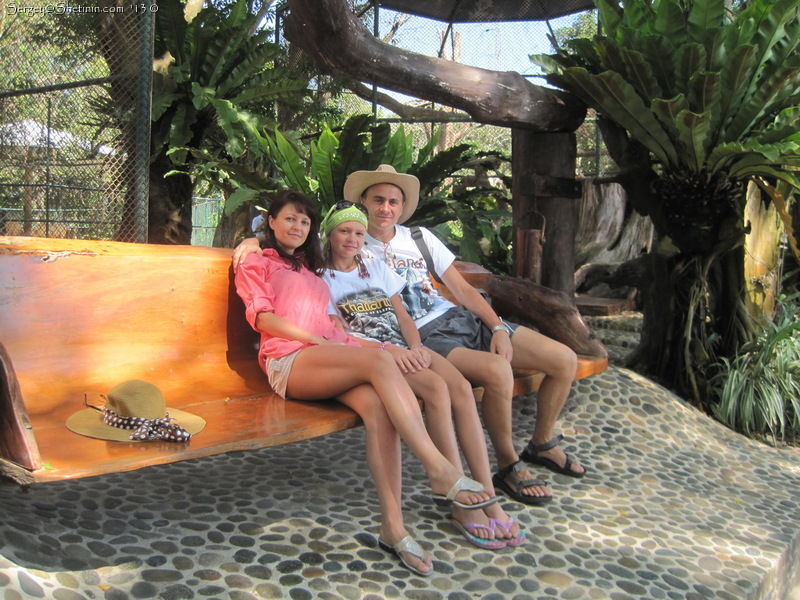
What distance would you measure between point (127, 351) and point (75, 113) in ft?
15.0

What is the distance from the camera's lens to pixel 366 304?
291 centimetres

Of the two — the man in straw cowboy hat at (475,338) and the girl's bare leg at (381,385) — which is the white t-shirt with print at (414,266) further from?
the girl's bare leg at (381,385)

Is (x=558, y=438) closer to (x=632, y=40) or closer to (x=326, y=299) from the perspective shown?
(x=326, y=299)

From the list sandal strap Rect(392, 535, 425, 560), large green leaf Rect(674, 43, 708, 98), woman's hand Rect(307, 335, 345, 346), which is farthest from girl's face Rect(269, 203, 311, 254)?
large green leaf Rect(674, 43, 708, 98)

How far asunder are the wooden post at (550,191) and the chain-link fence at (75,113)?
2.31 m

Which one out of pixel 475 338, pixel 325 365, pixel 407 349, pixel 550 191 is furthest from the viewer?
pixel 550 191

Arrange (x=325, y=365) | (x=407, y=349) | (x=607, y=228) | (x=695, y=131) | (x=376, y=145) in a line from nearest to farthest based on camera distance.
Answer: (x=325, y=365) → (x=407, y=349) → (x=695, y=131) → (x=376, y=145) → (x=607, y=228)

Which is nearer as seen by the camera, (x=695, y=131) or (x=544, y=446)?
(x=544, y=446)

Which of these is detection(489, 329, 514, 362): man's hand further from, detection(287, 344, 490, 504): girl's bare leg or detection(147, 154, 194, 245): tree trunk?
detection(147, 154, 194, 245): tree trunk

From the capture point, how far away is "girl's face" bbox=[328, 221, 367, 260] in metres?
2.80

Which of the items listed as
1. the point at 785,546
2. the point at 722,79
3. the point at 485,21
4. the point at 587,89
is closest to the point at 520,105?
the point at 587,89

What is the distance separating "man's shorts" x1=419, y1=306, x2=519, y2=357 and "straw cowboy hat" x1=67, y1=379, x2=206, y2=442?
1.02m

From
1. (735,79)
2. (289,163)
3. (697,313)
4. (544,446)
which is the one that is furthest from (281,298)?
(289,163)

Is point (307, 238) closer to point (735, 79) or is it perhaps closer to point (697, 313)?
point (735, 79)
